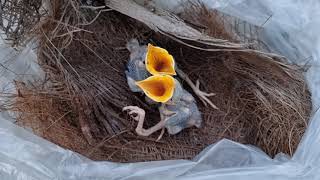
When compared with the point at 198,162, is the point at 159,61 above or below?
above

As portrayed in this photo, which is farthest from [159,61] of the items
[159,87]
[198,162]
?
[198,162]

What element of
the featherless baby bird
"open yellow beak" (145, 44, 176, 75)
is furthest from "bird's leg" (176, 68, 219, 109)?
"open yellow beak" (145, 44, 176, 75)

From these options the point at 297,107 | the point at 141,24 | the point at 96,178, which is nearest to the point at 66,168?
the point at 96,178

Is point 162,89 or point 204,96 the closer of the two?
point 162,89

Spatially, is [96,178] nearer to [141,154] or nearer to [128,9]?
[141,154]

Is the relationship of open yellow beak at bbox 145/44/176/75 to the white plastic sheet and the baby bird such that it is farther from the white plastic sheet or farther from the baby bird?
the white plastic sheet

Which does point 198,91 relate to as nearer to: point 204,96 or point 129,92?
point 204,96
